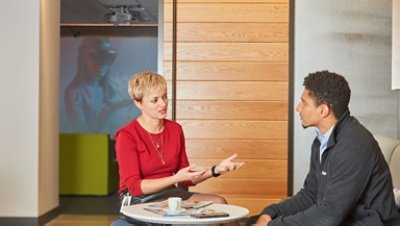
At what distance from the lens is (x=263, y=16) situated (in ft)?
16.4

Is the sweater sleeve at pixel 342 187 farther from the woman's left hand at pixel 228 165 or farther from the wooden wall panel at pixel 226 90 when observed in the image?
the wooden wall panel at pixel 226 90

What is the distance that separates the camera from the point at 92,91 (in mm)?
11219

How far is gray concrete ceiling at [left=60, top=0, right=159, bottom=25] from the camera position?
29.4 ft

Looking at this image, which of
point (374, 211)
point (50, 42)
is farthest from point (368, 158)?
point (50, 42)

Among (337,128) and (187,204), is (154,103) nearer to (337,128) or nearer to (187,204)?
(187,204)

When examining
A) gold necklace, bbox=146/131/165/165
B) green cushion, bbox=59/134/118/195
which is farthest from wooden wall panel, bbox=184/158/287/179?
green cushion, bbox=59/134/118/195

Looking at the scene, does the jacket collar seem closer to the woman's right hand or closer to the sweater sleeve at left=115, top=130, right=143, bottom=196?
the woman's right hand

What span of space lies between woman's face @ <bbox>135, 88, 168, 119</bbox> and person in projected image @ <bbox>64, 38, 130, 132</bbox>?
27.5 ft

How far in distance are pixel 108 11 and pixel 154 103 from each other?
23.2 feet

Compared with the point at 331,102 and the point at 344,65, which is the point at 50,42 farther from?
the point at 331,102

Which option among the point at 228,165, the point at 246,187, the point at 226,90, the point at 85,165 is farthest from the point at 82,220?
the point at 228,165

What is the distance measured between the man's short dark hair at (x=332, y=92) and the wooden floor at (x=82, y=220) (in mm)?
3206

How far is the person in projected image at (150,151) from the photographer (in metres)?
2.79

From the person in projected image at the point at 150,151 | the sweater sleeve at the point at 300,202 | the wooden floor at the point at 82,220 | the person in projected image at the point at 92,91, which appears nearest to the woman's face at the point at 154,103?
the person in projected image at the point at 150,151
